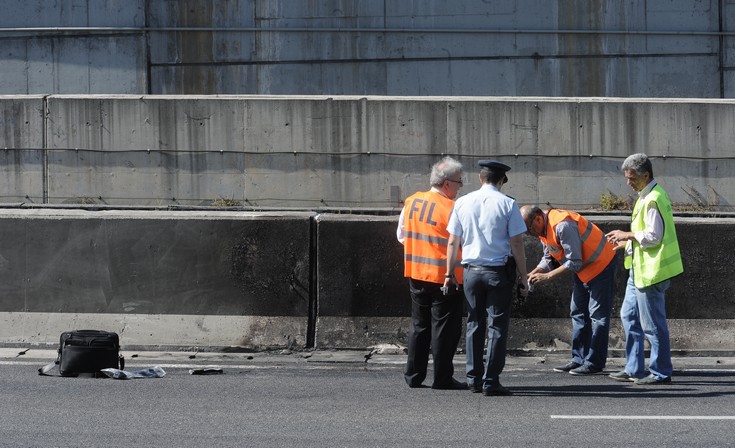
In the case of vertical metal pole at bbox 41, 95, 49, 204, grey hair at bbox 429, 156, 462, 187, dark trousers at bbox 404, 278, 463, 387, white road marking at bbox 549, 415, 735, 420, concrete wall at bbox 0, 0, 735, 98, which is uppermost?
concrete wall at bbox 0, 0, 735, 98

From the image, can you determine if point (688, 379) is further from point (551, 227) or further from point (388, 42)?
point (388, 42)

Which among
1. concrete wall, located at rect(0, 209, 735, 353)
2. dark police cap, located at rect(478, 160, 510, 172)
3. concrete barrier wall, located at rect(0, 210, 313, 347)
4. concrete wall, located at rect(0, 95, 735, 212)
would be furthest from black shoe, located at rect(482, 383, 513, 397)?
concrete wall, located at rect(0, 95, 735, 212)

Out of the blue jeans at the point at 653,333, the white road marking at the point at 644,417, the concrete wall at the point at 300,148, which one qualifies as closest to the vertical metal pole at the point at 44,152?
the concrete wall at the point at 300,148

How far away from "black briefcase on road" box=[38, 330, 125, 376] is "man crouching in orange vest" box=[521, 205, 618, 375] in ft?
11.8

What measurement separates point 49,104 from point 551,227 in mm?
9937

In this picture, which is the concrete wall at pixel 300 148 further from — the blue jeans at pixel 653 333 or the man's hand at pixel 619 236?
the blue jeans at pixel 653 333

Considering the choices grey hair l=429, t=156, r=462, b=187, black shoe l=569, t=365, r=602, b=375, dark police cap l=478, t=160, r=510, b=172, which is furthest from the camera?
black shoe l=569, t=365, r=602, b=375

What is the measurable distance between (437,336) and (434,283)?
0.42m

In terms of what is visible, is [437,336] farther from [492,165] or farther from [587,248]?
[587,248]

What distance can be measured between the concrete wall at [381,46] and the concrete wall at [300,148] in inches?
311

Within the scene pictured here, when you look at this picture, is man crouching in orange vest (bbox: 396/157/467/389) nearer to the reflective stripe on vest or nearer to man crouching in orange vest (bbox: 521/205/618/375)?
man crouching in orange vest (bbox: 521/205/618/375)


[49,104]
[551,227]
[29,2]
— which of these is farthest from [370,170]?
[29,2]

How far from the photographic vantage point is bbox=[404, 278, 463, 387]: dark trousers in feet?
27.6

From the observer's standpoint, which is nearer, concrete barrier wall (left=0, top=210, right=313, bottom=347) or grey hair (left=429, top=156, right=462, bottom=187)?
grey hair (left=429, top=156, right=462, bottom=187)
